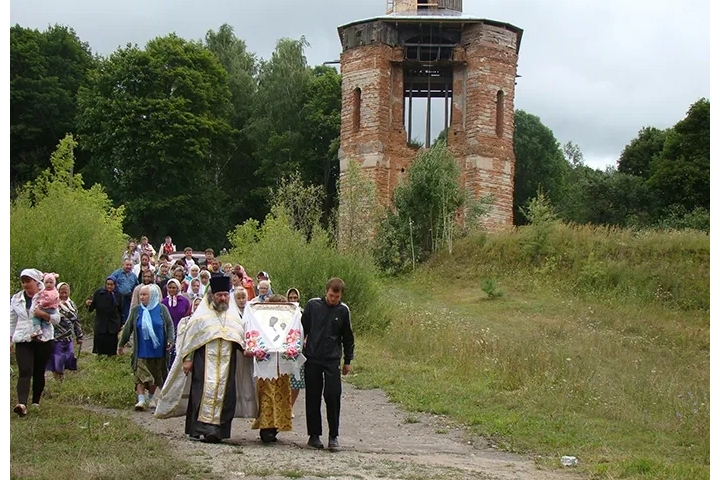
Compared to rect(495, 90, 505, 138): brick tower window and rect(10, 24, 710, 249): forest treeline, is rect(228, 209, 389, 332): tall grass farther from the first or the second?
rect(10, 24, 710, 249): forest treeline

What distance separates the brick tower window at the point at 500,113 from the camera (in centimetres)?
4003

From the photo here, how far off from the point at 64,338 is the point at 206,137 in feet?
108

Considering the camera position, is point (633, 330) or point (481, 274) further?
point (481, 274)

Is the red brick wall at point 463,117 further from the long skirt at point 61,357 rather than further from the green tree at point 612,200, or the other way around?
the long skirt at point 61,357

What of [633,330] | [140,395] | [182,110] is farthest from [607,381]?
[182,110]

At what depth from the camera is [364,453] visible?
9680 mm

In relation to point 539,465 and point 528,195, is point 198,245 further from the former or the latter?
point 539,465

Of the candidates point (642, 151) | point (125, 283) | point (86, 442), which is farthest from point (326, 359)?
point (642, 151)

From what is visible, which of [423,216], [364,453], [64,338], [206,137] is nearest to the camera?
[364,453]

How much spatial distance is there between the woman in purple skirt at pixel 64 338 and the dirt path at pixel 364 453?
1.72 meters

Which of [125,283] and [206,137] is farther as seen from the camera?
[206,137]

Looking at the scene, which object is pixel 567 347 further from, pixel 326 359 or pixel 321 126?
pixel 321 126

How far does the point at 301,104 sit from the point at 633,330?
99.8ft
